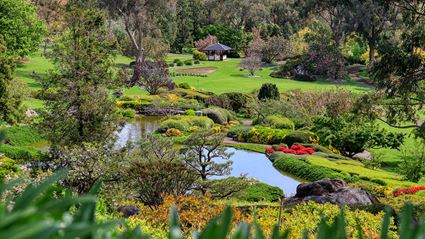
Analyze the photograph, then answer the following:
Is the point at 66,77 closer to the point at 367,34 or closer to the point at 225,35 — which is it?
the point at 367,34

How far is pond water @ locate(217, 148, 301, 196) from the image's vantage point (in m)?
26.5

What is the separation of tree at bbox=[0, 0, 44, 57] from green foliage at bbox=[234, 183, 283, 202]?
3118cm

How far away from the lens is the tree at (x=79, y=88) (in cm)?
2103

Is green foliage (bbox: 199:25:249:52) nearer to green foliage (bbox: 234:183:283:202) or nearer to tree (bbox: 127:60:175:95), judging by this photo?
tree (bbox: 127:60:175:95)

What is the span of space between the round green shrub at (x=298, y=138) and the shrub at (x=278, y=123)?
4.10 meters

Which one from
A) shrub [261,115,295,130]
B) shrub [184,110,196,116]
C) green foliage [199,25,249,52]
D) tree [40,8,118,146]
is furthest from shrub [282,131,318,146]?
green foliage [199,25,249,52]

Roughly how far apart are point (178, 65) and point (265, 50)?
10.4m

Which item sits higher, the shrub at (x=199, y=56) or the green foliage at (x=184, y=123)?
the shrub at (x=199, y=56)

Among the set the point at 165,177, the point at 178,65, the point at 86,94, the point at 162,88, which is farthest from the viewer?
the point at 178,65

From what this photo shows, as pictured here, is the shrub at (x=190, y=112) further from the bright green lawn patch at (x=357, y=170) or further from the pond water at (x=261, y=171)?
the bright green lawn patch at (x=357, y=170)

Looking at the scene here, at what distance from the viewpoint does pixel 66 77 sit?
2117cm

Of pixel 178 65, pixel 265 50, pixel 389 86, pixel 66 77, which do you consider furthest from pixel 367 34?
pixel 66 77

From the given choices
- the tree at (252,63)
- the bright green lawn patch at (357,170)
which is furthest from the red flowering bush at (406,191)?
the tree at (252,63)

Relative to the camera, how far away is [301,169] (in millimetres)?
27953
